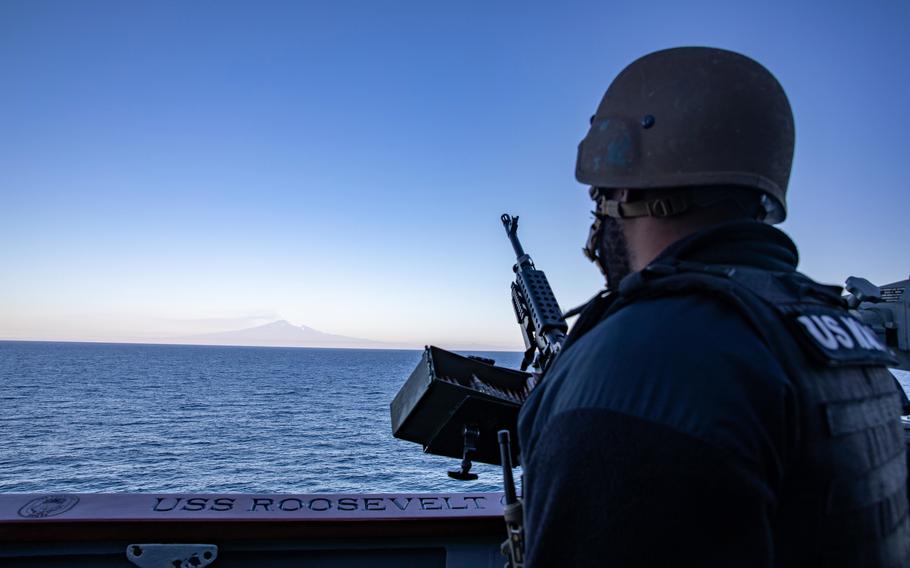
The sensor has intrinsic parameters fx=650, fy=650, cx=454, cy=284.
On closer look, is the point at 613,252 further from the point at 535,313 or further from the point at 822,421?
the point at 535,313

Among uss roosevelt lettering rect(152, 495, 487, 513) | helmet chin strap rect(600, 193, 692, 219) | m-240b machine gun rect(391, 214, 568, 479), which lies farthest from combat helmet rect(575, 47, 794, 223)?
uss roosevelt lettering rect(152, 495, 487, 513)

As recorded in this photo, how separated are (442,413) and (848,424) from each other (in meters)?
2.42

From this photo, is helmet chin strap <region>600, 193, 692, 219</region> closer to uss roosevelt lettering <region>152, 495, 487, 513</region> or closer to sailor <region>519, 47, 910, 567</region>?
sailor <region>519, 47, 910, 567</region>

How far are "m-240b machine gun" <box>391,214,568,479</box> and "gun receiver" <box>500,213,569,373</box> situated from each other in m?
0.01

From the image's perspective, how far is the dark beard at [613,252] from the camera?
181cm

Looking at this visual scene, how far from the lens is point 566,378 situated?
1344mm

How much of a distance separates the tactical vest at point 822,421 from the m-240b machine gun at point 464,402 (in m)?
1.86

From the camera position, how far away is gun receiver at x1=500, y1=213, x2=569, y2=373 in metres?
4.15

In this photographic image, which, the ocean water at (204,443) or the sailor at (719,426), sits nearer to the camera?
the sailor at (719,426)

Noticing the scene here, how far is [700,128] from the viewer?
171 centimetres

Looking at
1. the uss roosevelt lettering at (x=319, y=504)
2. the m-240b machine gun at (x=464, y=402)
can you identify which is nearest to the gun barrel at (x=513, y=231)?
the m-240b machine gun at (x=464, y=402)

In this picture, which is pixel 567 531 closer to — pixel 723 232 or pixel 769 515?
pixel 769 515

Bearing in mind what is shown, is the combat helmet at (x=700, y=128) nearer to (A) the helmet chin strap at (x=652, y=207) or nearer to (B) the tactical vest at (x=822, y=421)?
(A) the helmet chin strap at (x=652, y=207)

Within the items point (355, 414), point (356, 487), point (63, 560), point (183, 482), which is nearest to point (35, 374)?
point (355, 414)
